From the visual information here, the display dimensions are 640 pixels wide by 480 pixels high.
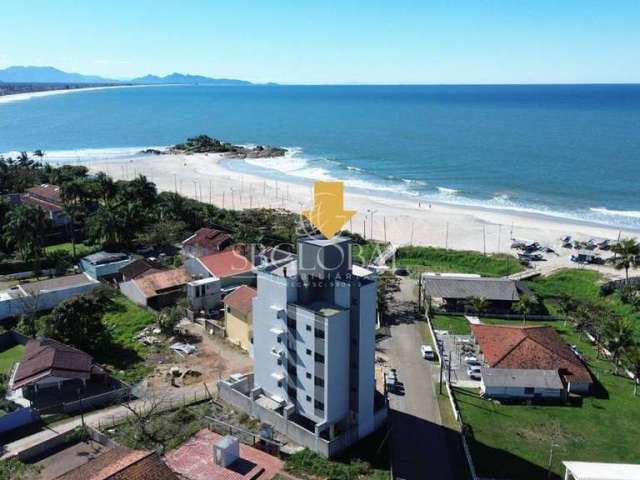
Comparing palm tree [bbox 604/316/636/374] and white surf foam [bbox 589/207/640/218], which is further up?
white surf foam [bbox 589/207/640/218]

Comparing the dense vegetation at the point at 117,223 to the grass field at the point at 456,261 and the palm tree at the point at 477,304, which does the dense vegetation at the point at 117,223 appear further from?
the palm tree at the point at 477,304

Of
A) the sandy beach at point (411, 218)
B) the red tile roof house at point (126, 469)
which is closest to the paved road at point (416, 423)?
the red tile roof house at point (126, 469)

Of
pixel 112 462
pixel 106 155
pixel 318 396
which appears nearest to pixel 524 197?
pixel 318 396

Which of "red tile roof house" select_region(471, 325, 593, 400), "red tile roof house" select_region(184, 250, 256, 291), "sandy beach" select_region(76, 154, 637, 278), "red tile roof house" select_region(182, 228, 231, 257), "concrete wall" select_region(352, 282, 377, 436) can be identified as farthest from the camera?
"sandy beach" select_region(76, 154, 637, 278)

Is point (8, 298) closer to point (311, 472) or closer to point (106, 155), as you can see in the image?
point (311, 472)

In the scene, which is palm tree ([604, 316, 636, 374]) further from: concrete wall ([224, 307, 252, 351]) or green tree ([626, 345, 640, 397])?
concrete wall ([224, 307, 252, 351])

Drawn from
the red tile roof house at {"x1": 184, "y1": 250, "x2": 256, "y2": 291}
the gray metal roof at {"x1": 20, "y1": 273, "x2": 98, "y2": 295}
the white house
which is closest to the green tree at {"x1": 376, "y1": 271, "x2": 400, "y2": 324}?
the red tile roof house at {"x1": 184, "y1": 250, "x2": 256, "y2": 291}
